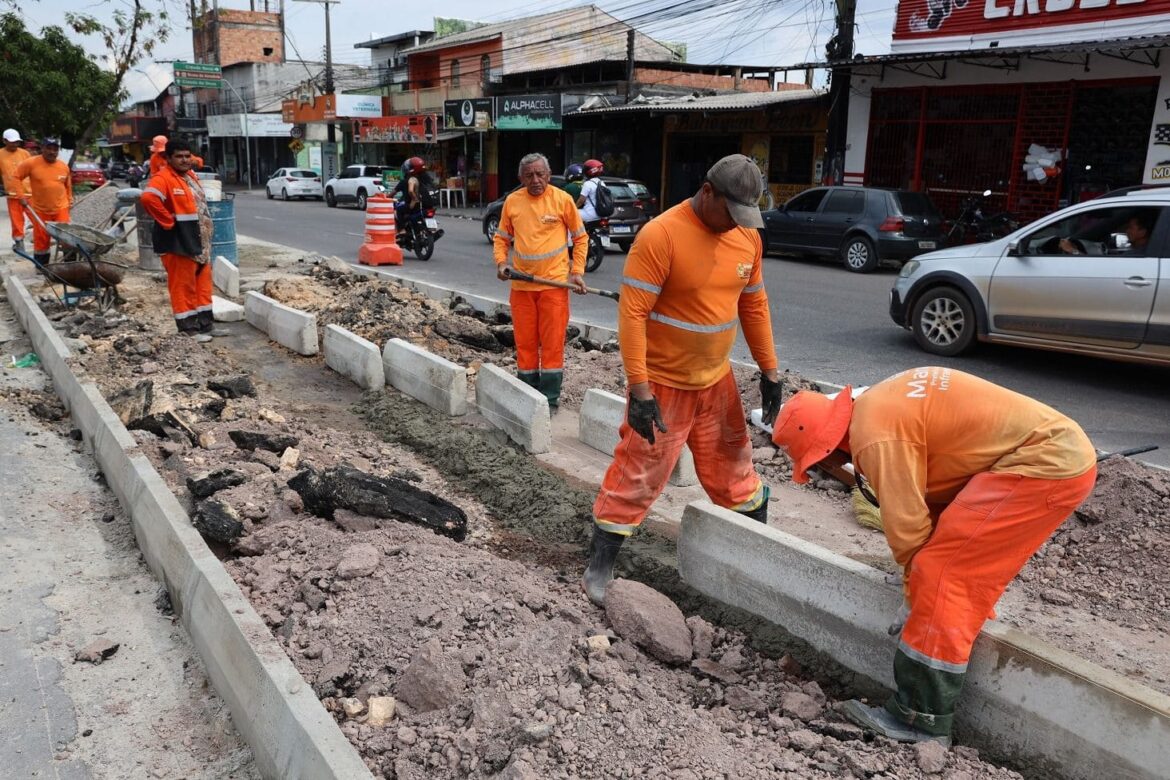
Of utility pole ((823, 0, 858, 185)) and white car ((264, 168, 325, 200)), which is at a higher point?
utility pole ((823, 0, 858, 185))

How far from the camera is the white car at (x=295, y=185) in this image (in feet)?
132

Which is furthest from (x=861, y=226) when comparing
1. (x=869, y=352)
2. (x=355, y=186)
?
(x=355, y=186)

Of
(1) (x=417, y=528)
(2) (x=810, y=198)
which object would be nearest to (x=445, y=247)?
(2) (x=810, y=198)

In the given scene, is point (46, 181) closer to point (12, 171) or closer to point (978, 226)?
point (12, 171)

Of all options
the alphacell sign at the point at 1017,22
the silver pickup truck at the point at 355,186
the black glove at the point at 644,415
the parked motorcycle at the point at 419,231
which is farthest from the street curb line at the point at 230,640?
the silver pickup truck at the point at 355,186

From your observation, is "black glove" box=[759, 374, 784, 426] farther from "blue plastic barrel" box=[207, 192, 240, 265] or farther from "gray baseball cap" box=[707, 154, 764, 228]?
"blue plastic barrel" box=[207, 192, 240, 265]

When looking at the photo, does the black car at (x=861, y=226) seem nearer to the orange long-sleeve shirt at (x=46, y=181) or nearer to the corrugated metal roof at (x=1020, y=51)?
the corrugated metal roof at (x=1020, y=51)

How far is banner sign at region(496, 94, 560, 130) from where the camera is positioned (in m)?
30.2

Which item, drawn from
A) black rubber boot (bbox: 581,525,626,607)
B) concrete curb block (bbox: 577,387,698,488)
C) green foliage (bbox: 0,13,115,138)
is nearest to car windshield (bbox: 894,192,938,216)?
concrete curb block (bbox: 577,387,698,488)

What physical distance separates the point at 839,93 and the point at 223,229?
14.1 meters

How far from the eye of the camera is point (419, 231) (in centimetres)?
1638

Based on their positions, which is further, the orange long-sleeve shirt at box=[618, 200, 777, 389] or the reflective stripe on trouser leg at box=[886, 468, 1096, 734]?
the orange long-sleeve shirt at box=[618, 200, 777, 389]

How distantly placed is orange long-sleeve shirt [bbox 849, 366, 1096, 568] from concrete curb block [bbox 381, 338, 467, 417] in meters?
4.18

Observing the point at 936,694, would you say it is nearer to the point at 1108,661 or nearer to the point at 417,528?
the point at 1108,661
